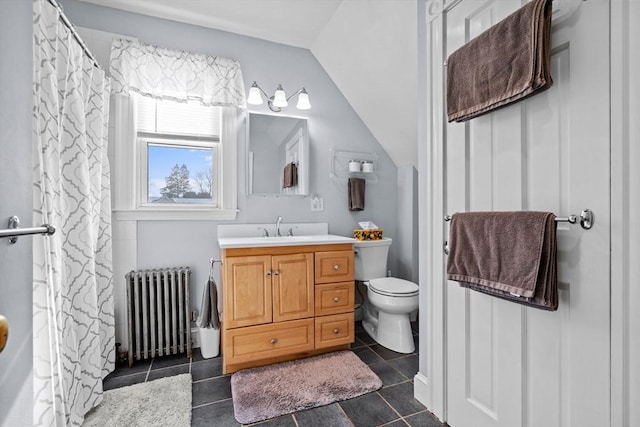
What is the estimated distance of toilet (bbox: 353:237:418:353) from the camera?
2178 millimetres

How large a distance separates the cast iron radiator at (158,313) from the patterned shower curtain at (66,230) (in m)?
0.15

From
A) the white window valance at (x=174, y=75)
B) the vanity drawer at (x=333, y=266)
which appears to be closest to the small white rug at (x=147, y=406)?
the vanity drawer at (x=333, y=266)

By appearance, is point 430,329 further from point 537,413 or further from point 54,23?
point 54,23

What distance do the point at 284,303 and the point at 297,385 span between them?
514 millimetres

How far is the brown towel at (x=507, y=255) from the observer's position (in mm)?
977

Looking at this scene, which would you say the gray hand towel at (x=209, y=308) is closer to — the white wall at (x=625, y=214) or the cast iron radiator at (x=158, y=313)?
the cast iron radiator at (x=158, y=313)

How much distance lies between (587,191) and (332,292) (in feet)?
5.31

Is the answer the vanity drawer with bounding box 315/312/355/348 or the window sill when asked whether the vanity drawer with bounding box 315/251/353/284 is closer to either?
the vanity drawer with bounding box 315/312/355/348

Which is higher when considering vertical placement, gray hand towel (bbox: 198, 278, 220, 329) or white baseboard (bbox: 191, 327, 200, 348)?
gray hand towel (bbox: 198, 278, 220, 329)

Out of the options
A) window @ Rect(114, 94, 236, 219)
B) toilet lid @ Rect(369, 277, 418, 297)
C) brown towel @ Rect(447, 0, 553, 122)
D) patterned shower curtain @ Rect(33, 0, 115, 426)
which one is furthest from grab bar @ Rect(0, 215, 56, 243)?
toilet lid @ Rect(369, 277, 418, 297)

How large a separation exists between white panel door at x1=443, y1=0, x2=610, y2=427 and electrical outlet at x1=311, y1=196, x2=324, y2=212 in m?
1.48

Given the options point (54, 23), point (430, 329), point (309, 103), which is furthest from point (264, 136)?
point (430, 329)

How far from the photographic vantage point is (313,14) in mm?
2287

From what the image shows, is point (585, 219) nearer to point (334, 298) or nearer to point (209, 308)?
point (334, 298)
